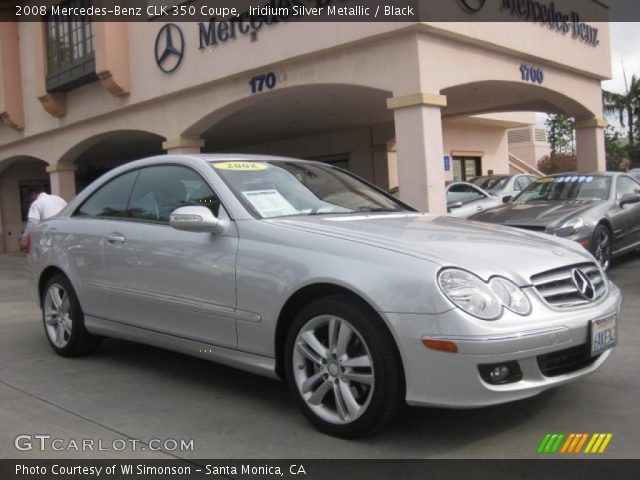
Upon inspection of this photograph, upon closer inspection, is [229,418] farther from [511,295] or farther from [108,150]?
[108,150]

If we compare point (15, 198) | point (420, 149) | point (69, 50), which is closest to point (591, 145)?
point (420, 149)

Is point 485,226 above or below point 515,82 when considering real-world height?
below

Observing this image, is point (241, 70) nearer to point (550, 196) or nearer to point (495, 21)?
point (495, 21)

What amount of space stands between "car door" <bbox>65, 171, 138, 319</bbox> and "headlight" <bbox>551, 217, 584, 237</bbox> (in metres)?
4.80

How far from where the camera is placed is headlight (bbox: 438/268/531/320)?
304 centimetres

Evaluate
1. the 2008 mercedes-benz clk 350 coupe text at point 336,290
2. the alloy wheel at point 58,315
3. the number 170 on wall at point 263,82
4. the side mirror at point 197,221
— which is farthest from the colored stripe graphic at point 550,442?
the number 170 on wall at point 263,82

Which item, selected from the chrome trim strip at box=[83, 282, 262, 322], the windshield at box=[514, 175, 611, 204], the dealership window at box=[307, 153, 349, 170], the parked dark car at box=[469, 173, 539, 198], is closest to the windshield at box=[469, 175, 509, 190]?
the parked dark car at box=[469, 173, 539, 198]

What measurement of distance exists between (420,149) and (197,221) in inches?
236

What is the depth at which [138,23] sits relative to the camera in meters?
13.8

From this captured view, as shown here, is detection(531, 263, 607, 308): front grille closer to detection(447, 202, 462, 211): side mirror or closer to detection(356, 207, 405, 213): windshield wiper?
detection(356, 207, 405, 213): windshield wiper

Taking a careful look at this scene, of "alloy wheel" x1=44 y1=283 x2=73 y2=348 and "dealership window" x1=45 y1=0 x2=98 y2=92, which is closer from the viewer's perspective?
"alloy wheel" x1=44 y1=283 x2=73 y2=348

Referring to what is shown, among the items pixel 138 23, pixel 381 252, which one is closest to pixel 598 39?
pixel 138 23
